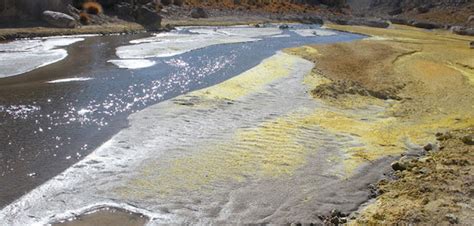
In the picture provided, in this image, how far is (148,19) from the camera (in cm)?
4122

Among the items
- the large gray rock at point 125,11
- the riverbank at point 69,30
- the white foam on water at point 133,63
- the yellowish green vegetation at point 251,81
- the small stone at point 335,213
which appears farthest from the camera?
the large gray rock at point 125,11

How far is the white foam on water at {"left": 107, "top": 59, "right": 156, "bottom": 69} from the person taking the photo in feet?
73.0

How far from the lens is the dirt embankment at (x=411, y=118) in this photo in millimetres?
8430

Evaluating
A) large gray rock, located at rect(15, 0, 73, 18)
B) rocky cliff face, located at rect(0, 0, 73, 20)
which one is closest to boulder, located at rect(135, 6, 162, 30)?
large gray rock, located at rect(15, 0, 73, 18)

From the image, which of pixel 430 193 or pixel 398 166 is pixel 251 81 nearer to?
pixel 398 166

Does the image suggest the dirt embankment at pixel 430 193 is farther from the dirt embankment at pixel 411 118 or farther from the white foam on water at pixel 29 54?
the white foam on water at pixel 29 54

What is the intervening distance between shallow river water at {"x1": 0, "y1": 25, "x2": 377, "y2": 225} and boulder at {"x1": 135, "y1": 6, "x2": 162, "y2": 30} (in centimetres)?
1896

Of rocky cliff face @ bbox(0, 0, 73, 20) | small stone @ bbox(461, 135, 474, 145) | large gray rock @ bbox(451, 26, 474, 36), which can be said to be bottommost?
small stone @ bbox(461, 135, 474, 145)

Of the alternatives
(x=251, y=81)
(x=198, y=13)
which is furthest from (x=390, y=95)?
(x=198, y=13)

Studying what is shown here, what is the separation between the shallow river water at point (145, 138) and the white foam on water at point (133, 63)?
0.15m

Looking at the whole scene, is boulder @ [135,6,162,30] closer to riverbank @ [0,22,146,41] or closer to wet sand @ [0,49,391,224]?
riverbank @ [0,22,146,41]

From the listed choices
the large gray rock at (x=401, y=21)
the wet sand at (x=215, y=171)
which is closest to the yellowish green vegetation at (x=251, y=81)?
the wet sand at (x=215, y=171)

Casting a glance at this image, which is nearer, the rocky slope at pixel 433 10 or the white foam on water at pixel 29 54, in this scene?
the white foam on water at pixel 29 54

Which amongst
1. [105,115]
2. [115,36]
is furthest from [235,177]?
[115,36]
